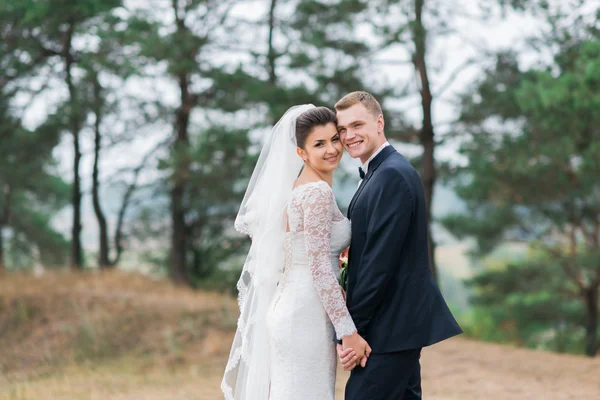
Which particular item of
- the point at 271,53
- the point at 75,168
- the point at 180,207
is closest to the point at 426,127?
the point at 271,53

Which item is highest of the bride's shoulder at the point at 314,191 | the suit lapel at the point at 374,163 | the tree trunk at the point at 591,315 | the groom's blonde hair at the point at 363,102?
the groom's blonde hair at the point at 363,102

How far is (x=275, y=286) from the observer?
3602 millimetres

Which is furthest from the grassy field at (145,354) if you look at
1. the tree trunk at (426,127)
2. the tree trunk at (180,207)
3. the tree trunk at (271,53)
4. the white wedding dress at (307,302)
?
the tree trunk at (271,53)

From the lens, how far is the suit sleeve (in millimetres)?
2947

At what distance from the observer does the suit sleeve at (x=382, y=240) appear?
2947mm

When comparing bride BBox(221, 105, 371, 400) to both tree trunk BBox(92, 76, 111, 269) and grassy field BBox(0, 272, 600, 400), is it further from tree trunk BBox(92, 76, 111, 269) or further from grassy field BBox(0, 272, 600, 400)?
tree trunk BBox(92, 76, 111, 269)

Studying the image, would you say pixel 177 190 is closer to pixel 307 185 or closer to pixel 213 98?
pixel 213 98

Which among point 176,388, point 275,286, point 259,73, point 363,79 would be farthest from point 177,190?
point 275,286

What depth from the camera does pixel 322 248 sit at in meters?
3.16

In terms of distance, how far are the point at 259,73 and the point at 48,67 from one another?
5.50m

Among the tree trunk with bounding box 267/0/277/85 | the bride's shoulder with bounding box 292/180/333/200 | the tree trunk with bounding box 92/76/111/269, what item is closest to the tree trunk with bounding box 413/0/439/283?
the tree trunk with bounding box 267/0/277/85

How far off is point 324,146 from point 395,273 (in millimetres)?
778

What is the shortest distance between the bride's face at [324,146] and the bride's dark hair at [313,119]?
0.02m

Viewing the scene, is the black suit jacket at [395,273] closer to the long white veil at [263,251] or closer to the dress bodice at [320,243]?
the dress bodice at [320,243]
